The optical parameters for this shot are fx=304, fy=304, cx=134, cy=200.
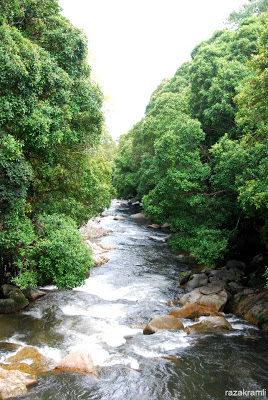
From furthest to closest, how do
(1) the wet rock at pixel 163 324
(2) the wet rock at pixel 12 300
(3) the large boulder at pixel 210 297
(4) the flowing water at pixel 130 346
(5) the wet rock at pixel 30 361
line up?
(3) the large boulder at pixel 210 297
(2) the wet rock at pixel 12 300
(1) the wet rock at pixel 163 324
(5) the wet rock at pixel 30 361
(4) the flowing water at pixel 130 346

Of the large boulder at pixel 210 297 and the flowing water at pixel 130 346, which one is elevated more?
the large boulder at pixel 210 297

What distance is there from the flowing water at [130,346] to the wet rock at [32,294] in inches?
13.8

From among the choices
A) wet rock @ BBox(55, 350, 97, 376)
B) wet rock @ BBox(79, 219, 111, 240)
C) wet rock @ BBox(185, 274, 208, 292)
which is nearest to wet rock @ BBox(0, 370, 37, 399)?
wet rock @ BBox(55, 350, 97, 376)

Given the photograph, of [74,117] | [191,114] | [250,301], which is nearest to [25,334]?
[74,117]

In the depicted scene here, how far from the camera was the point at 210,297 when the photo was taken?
45.8ft

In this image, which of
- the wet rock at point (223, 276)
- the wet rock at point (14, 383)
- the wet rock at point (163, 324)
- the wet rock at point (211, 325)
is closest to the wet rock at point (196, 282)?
the wet rock at point (223, 276)

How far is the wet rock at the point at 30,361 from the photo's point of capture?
8734mm

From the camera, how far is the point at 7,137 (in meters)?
9.04

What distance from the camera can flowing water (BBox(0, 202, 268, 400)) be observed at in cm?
816

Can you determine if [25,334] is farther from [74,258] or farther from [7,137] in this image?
[7,137]

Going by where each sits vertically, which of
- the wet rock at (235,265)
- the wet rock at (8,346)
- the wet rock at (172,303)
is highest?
the wet rock at (235,265)

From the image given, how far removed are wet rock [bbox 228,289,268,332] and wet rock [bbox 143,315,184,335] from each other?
3.11m

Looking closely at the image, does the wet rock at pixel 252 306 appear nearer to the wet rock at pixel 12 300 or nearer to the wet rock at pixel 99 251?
the wet rock at pixel 99 251

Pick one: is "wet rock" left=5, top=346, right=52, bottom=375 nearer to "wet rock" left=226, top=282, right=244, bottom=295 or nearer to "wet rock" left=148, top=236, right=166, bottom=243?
"wet rock" left=226, top=282, right=244, bottom=295
